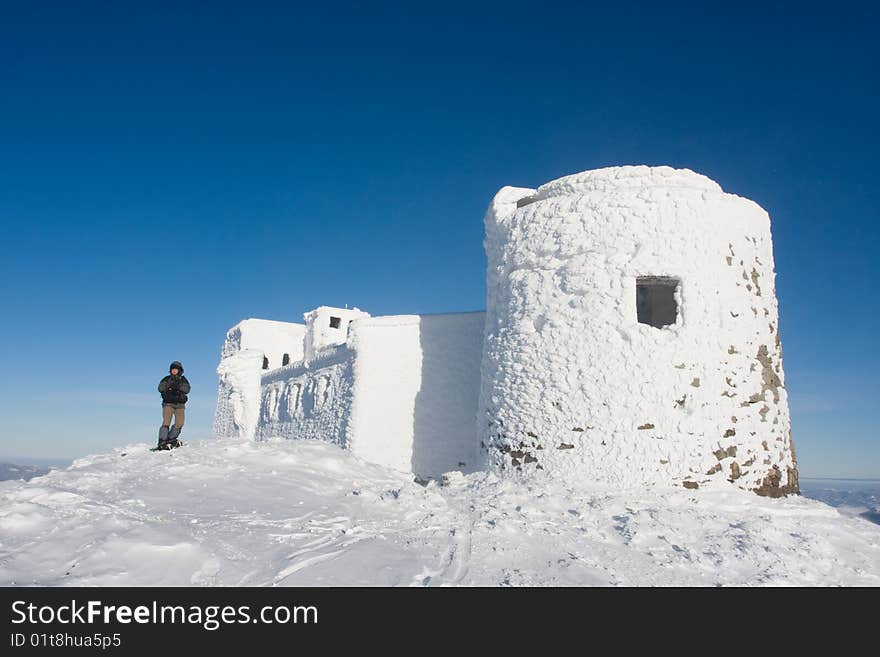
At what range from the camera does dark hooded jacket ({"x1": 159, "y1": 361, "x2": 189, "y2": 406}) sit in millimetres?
9289

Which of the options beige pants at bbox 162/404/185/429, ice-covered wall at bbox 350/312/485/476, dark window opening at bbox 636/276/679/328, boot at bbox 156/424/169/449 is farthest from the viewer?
ice-covered wall at bbox 350/312/485/476

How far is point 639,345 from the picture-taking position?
9.67 meters

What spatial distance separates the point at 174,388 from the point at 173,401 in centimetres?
22

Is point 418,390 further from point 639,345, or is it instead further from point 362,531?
point 362,531

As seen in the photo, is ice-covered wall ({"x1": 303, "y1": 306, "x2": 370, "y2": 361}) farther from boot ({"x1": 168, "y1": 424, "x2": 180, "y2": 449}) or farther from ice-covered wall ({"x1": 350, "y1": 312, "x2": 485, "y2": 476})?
boot ({"x1": 168, "y1": 424, "x2": 180, "y2": 449})

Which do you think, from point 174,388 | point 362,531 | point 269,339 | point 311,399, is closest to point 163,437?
point 174,388

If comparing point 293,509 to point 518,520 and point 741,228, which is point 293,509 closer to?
point 518,520

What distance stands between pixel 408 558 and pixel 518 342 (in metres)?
5.78

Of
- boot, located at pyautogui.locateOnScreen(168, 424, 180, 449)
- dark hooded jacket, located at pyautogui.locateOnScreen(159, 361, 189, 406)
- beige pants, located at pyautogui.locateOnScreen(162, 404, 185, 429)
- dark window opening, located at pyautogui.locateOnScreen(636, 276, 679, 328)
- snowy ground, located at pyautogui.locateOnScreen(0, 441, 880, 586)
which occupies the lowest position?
snowy ground, located at pyautogui.locateOnScreen(0, 441, 880, 586)

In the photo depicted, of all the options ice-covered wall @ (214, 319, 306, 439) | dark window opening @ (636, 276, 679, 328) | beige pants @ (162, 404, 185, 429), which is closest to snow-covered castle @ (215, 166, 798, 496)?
dark window opening @ (636, 276, 679, 328)

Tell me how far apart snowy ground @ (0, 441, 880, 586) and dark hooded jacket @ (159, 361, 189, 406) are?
0.88m

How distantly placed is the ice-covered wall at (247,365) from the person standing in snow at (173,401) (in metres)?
12.8
